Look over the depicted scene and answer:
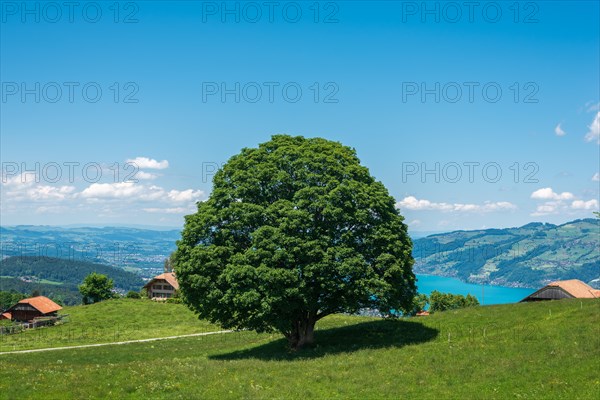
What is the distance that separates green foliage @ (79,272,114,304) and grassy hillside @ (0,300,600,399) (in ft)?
238

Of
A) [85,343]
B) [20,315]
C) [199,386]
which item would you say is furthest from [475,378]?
[20,315]

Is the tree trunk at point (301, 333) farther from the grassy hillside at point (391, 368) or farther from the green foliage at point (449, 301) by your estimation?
the green foliage at point (449, 301)

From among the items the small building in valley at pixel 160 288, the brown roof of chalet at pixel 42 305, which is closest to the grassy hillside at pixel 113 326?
the brown roof of chalet at pixel 42 305

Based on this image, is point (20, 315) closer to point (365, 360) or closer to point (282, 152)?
point (282, 152)

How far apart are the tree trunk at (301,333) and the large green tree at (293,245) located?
0.08 metres

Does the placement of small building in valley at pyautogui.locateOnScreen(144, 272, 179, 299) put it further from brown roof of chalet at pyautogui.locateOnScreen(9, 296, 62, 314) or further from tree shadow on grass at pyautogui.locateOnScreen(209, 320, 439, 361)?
tree shadow on grass at pyautogui.locateOnScreen(209, 320, 439, 361)

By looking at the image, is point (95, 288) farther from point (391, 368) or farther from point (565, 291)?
point (391, 368)

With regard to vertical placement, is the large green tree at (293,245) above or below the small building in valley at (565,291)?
above

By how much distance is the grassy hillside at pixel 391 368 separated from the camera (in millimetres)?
25188

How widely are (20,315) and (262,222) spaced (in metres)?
87.9

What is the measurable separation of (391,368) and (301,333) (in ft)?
39.8

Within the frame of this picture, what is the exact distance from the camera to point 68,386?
26875mm

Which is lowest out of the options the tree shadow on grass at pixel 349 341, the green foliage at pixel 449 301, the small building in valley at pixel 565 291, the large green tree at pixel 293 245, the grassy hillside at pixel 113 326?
the green foliage at pixel 449 301

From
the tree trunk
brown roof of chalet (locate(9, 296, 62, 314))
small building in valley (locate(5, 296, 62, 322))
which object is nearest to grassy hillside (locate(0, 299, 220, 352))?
brown roof of chalet (locate(9, 296, 62, 314))
